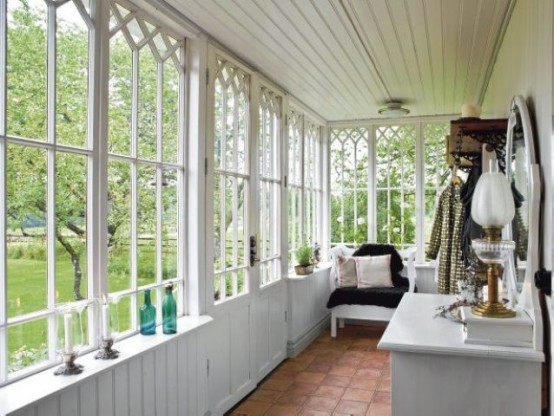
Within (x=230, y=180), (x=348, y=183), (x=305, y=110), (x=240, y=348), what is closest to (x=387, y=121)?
(x=348, y=183)

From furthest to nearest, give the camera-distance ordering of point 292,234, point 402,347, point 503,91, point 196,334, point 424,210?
point 424,210 → point 292,234 → point 503,91 → point 196,334 → point 402,347

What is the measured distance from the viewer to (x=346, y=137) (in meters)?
6.31

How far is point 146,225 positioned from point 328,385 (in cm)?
221

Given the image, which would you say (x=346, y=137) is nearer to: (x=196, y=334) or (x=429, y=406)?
(x=196, y=334)

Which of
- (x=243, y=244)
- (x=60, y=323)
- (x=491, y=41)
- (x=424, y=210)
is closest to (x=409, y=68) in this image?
(x=491, y=41)

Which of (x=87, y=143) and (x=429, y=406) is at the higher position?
(x=87, y=143)

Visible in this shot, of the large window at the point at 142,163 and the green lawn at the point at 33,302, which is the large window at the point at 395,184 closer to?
the large window at the point at 142,163

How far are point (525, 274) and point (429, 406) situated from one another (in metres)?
0.67

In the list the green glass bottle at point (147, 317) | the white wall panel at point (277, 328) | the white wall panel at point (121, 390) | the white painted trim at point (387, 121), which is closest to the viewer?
the white wall panel at point (121, 390)

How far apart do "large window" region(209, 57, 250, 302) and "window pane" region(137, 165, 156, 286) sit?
24.5 inches

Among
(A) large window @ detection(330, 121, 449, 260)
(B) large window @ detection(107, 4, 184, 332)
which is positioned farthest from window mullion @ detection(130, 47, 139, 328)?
(A) large window @ detection(330, 121, 449, 260)

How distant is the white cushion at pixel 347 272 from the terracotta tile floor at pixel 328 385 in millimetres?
664

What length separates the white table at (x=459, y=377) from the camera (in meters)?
1.88

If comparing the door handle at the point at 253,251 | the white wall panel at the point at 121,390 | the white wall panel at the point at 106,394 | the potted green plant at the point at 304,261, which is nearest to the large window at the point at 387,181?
the potted green plant at the point at 304,261
